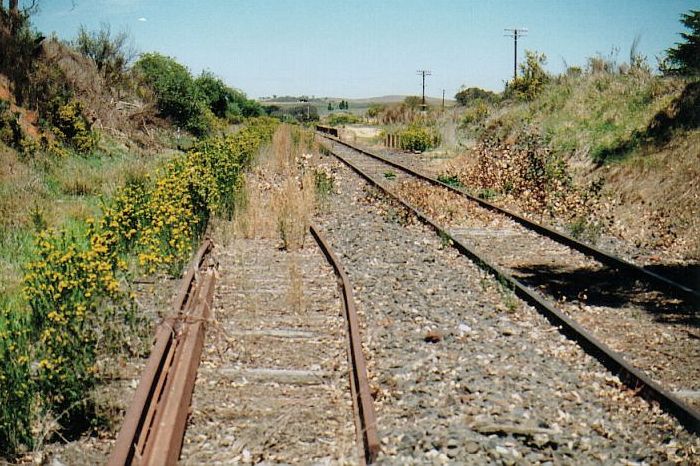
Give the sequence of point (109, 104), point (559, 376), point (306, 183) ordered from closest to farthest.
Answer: point (559, 376) < point (306, 183) < point (109, 104)

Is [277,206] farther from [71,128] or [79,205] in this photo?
[71,128]

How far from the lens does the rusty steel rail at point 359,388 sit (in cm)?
380

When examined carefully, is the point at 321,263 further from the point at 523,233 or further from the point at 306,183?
the point at 306,183

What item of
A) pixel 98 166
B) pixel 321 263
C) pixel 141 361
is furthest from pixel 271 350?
pixel 98 166

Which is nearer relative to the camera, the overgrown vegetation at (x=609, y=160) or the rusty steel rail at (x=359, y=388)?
the rusty steel rail at (x=359, y=388)

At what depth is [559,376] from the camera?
5031 mm

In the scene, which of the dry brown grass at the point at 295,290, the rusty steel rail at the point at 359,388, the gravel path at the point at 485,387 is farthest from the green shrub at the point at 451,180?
the rusty steel rail at the point at 359,388

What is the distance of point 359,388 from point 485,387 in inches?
40.9

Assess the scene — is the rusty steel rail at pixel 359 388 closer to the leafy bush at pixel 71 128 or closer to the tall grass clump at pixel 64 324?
the tall grass clump at pixel 64 324

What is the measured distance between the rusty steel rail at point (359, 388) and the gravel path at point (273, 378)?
0.08 m

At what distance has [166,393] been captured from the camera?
4223mm

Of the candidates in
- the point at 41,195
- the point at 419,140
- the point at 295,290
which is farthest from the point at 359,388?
the point at 419,140

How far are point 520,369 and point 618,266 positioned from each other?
4.11 metres

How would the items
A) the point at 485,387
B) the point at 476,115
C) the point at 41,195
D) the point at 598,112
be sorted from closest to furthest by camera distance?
the point at 485,387, the point at 41,195, the point at 598,112, the point at 476,115
